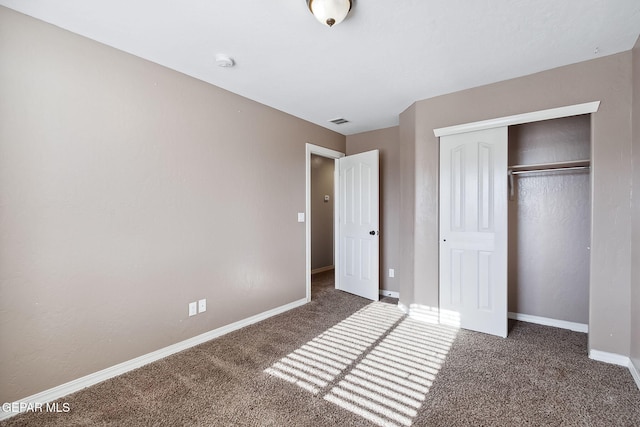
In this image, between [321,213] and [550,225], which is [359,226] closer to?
[321,213]

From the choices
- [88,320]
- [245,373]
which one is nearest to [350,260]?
[245,373]

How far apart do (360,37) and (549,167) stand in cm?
237

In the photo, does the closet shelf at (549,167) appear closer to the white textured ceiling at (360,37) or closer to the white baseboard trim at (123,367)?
the white textured ceiling at (360,37)

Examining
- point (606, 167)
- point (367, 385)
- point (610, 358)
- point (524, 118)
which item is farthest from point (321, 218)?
point (610, 358)

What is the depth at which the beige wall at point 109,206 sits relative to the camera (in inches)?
71.0

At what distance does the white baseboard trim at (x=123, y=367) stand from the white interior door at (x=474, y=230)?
216 cm

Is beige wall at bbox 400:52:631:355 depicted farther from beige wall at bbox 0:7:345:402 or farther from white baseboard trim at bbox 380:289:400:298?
beige wall at bbox 0:7:345:402

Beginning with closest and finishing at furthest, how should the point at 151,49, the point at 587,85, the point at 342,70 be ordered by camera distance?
the point at 151,49
the point at 587,85
the point at 342,70

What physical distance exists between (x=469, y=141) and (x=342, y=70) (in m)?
1.48

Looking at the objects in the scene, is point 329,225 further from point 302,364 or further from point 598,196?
point 598,196

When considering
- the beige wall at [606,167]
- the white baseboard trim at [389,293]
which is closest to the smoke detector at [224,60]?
the beige wall at [606,167]

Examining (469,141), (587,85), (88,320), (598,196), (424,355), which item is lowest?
(424,355)

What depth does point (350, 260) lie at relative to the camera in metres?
4.37

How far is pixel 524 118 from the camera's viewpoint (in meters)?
2.64
